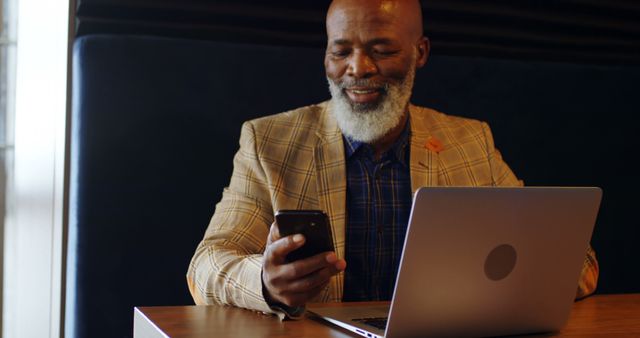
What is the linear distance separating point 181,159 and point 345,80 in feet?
1.87

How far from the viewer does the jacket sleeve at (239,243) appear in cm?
193

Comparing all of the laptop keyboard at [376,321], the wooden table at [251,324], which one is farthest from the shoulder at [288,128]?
the laptop keyboard at [376,321]

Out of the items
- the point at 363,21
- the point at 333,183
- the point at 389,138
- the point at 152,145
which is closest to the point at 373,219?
the point at 333,183

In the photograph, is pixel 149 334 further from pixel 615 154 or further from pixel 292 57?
pixel 615 154

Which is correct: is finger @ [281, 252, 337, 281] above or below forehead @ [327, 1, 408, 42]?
below

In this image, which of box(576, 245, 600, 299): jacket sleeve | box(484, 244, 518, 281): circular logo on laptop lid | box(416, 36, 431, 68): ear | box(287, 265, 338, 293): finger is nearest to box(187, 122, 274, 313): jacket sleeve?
box(287, 265, 338, 293): finger

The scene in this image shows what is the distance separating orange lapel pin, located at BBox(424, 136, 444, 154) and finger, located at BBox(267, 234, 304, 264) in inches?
41.3

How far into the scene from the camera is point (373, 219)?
259cm

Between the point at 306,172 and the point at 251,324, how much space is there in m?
0.84

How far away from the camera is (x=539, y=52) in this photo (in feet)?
11.0

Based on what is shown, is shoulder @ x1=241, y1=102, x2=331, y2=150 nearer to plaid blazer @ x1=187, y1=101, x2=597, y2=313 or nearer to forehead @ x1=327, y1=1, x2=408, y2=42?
plaid blazer @ x1=187, y1=101, x2=597, y2=313

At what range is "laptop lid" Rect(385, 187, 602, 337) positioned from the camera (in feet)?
4.76

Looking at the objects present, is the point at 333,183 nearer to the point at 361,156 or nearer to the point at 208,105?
the point at 361,156

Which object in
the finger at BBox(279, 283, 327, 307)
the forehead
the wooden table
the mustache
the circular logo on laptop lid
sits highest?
the forehead
